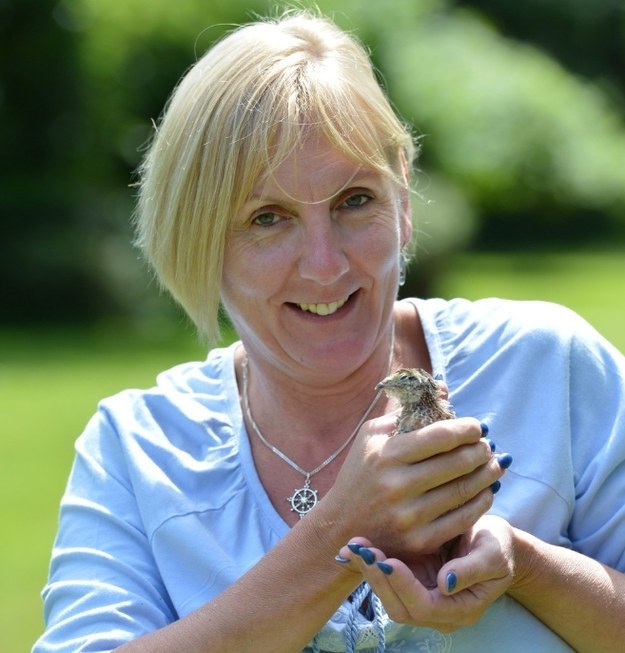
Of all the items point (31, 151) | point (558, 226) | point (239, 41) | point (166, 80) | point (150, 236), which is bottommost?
point (558, 226)

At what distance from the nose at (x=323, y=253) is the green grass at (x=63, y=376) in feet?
12.5

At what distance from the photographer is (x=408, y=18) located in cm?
1670

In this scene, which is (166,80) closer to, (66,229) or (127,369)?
(66,229)

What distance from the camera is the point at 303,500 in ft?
10.2

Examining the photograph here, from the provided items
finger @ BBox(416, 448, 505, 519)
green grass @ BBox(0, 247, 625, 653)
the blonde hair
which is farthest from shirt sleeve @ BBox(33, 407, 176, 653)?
green grass @ BBox(0, 247, 625, 653)

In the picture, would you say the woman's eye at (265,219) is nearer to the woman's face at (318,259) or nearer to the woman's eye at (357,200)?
the woman's face at (318,259)

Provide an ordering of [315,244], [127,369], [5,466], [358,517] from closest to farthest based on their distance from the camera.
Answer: [358,517] → [315,244] → [5,466] → [127,369]

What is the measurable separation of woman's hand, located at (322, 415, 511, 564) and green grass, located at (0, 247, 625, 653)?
3.99 metres

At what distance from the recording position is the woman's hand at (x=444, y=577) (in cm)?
250

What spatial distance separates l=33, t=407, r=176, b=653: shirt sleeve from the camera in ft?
9.64

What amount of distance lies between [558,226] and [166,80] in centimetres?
769

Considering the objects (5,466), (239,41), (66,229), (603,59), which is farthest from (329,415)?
(603,59)

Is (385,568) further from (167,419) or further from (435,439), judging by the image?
(167,419)

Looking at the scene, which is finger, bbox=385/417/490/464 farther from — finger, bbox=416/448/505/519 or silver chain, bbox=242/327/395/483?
silver chain, bbox=242/327/395/483
